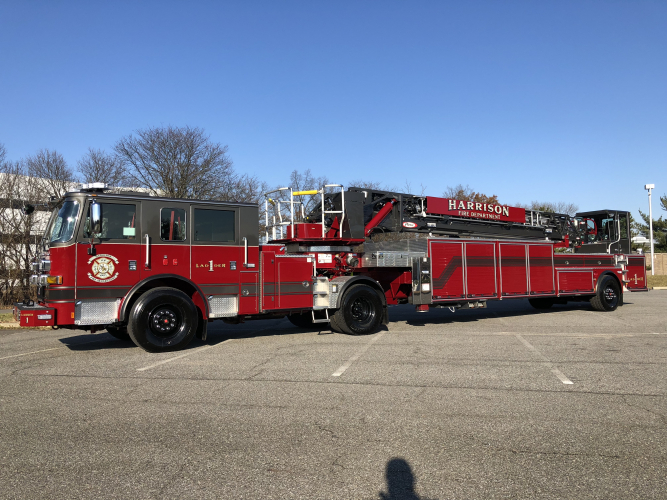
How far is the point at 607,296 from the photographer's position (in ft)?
52.2

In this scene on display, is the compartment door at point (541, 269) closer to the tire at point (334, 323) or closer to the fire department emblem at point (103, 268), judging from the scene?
the tire at point (334, 323)

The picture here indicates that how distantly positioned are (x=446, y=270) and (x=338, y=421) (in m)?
8.04

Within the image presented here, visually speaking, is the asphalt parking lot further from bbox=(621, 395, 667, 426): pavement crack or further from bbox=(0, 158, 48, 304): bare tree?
bbox=(0, 158, 48, 304): bare tree

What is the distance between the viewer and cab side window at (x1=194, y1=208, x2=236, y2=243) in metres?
9.45

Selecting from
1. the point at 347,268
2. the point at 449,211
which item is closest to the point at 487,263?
the point at 449,211

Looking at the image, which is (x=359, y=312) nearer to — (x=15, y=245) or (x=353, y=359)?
(x=353, y=359)

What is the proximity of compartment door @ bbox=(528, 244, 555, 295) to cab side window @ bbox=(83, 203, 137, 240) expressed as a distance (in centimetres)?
1001

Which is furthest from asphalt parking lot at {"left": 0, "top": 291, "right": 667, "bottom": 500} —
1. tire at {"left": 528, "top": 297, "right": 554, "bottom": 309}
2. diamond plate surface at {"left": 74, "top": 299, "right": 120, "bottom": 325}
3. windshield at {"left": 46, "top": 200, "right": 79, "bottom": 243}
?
tire at {"left": 528, "top": 297, "right": 554, "bottom": 309}

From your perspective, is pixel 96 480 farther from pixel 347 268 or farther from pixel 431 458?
pixel 347 268

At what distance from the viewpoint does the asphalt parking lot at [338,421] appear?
3.62m

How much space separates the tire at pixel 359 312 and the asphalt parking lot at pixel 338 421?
53.5 inches

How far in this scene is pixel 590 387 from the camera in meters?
6.25

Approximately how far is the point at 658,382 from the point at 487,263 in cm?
704

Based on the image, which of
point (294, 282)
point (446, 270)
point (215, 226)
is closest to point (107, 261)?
point (215, 226)
